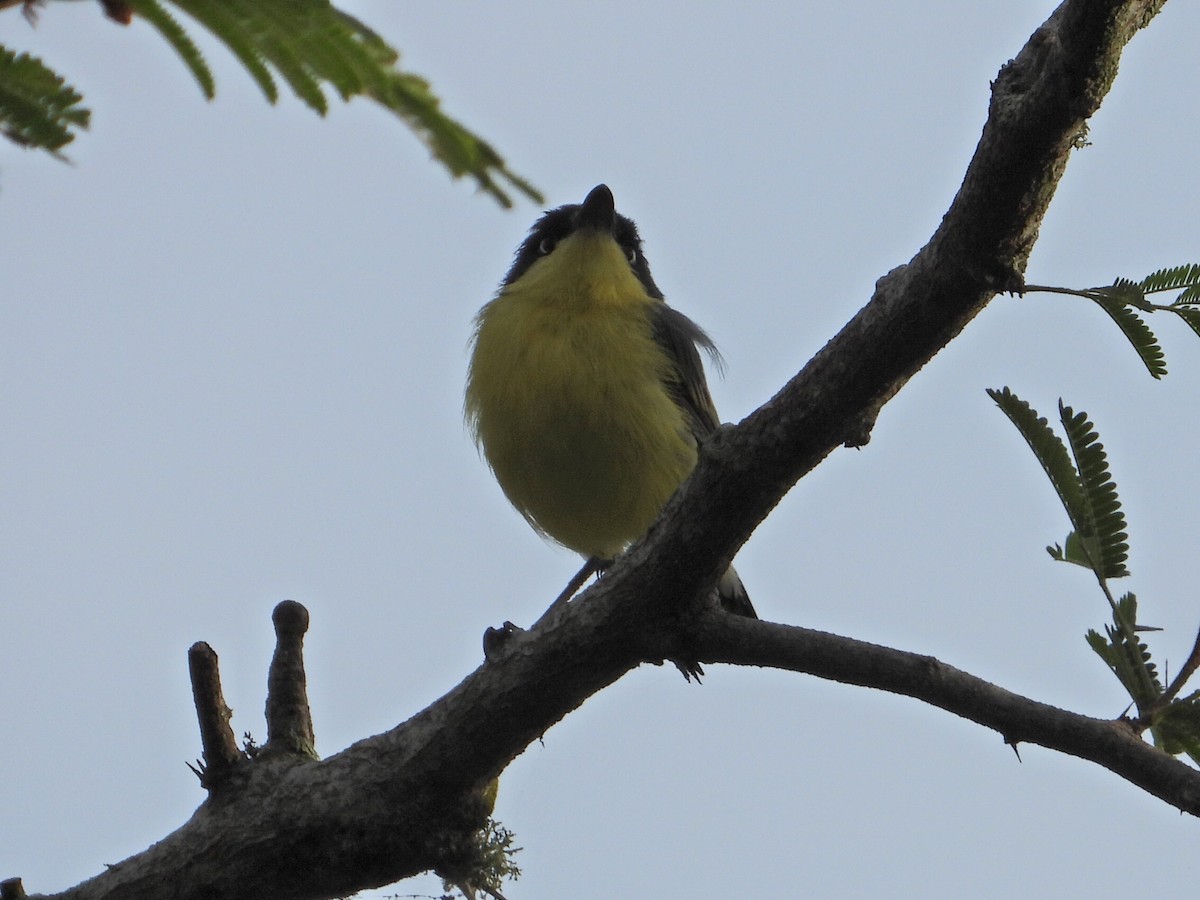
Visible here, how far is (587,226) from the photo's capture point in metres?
7.68

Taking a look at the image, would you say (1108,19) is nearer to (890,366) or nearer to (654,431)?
(890,366)

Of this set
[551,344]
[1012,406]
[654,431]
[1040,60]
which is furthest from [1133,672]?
[551,344]

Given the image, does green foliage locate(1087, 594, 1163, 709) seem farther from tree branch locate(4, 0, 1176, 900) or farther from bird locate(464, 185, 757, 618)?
bird locate(464, 185, 757, 618)

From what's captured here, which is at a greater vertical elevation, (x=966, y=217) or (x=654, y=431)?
(x=654, y=431)

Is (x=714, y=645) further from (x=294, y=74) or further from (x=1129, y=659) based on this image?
(x=294, y=74)

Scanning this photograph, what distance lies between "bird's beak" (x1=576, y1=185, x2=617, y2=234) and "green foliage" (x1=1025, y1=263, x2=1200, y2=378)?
415 centimetres

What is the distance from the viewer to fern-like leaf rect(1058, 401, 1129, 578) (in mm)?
4117

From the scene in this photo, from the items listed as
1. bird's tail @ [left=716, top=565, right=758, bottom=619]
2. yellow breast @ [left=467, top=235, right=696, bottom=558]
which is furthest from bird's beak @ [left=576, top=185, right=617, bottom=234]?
bird's tail @ [left=716, top=565, right=758, bottom=619]

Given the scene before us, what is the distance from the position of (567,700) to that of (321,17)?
124 inches

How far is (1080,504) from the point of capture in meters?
4.15

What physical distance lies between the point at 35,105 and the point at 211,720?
11.4 feet

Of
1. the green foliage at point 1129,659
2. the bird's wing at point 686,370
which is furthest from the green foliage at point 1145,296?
the bird's wing at point 686,370

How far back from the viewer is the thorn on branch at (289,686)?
5266 mm

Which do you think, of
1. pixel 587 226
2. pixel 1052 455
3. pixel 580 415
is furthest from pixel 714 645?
pixel 587 226
